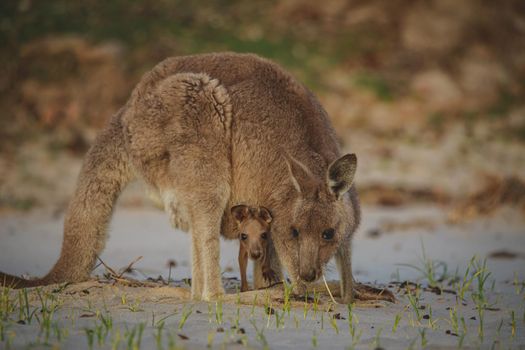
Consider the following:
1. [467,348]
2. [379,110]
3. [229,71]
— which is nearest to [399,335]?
[467,348]

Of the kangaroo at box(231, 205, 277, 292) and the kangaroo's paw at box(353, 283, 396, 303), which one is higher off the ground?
the kangaroo at box(231, 205, 277, 292)

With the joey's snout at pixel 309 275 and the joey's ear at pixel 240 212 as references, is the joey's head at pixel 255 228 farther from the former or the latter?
the joey's snout at pixel 309 275

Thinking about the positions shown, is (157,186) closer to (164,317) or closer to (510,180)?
(164,317)

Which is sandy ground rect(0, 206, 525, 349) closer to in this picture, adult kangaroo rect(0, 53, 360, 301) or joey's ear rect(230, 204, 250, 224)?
adult kangaroo rect(0, 53, 360, 301)

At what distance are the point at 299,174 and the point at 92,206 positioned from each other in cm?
144

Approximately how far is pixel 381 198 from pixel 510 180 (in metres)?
1.74

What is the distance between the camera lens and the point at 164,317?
4004 millimetres

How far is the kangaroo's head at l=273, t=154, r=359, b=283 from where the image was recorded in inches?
173

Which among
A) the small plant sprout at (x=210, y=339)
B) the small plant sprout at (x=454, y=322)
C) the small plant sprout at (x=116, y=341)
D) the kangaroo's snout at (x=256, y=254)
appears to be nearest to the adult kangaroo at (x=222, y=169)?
the kangaroo's snout at (x=256, y=254)

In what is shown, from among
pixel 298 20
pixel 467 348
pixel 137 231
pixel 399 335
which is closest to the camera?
pixel 467 348

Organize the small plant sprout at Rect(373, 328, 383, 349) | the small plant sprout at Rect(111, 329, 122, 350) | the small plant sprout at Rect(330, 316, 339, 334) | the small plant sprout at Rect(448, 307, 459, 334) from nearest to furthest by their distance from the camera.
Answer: the small plant sprout at Rect(111, 329, 122, 350) → the small plant sprout at Rect(373, 328, 383, 349) → the small plant sprout at Rect(330, 316, 339, 334) → the small plant sprout at Rect(448, 307, 459, 334)

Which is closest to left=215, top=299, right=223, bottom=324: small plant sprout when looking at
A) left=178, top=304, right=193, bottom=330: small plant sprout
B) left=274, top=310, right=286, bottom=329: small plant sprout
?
left=178, top=304, right=193, bottom=330: small plant sprout

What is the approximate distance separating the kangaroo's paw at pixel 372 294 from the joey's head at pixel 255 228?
2.19ft

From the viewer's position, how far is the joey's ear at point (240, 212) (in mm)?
4801
